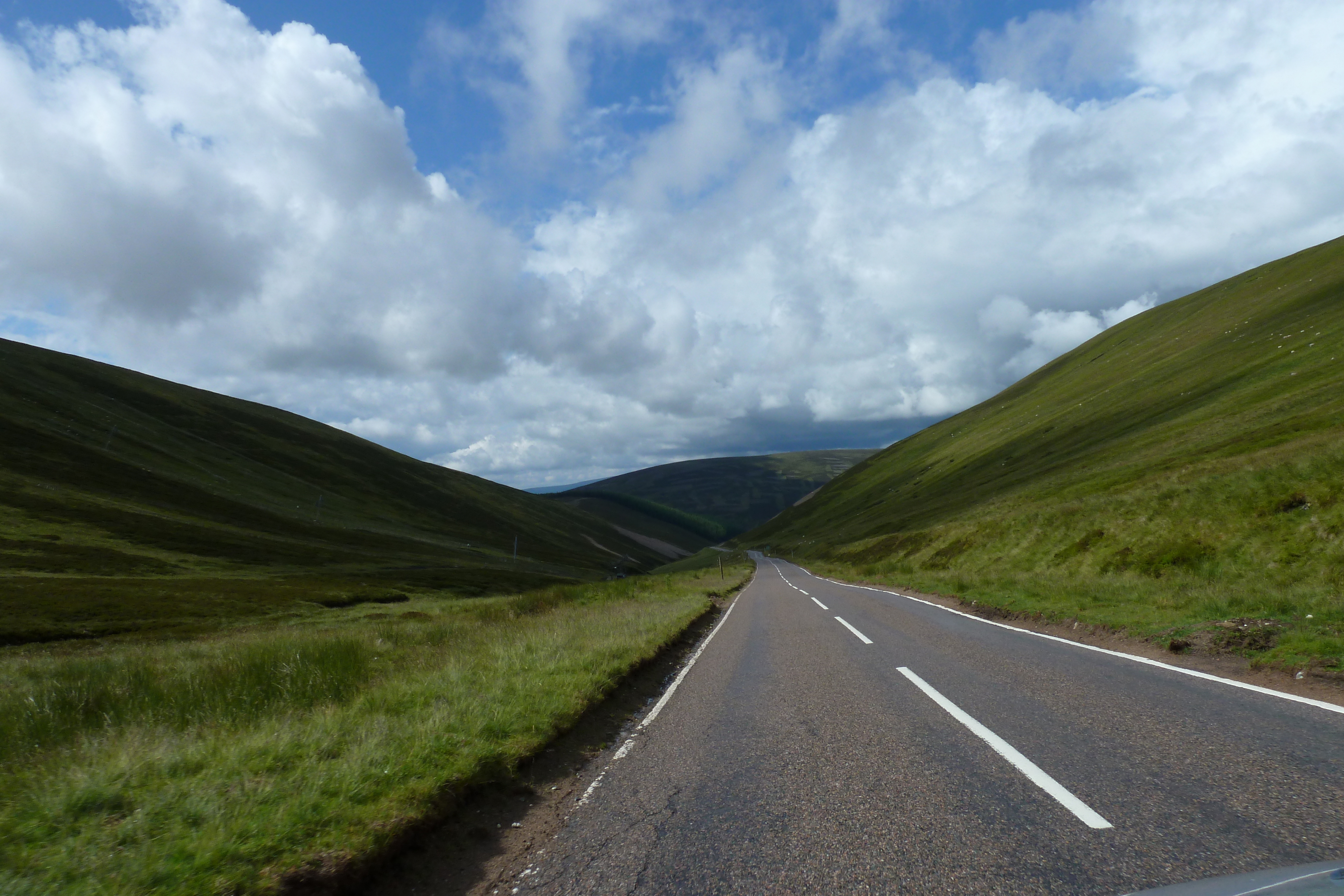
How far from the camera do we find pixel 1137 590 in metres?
16.8

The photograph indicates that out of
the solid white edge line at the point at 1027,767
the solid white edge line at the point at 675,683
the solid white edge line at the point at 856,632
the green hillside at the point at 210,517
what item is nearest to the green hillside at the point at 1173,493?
the solid white edge line at the point at 856,632

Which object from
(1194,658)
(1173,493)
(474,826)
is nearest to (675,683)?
(474,826)

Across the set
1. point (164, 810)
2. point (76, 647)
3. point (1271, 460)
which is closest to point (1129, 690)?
point (164, 810)

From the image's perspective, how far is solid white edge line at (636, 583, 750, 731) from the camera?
27.7 feet

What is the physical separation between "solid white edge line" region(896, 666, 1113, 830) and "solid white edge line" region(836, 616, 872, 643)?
18.4 feet

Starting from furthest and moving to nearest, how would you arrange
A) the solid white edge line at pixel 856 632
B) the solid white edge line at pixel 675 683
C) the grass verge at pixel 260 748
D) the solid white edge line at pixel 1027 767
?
the solid white edge line at pixel 856 632
the solid white edge line at pixel 675 683
the solid white edge line at pixel 1027 767
the grass verge at pixel 260 748

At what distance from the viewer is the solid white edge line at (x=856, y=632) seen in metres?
14.0

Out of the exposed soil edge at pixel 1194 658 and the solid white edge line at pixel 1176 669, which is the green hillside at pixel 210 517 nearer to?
the solid white edge line at pixel 1176 669

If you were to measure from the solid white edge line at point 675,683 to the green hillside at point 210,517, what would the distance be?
32.5m

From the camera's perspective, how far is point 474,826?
5215mm

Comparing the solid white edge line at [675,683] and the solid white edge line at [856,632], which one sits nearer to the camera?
the solid white edge line at [675,683]

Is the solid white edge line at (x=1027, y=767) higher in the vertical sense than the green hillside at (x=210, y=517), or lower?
lower

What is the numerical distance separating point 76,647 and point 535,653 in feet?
94.2

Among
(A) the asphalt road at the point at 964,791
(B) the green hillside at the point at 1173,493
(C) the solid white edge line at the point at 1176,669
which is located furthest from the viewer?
(B) the green hillside at the point at 1173,493
